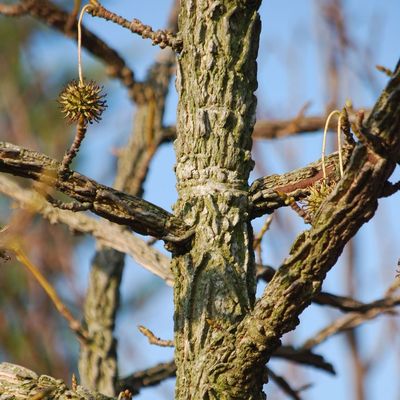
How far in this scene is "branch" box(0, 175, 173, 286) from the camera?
103 inches

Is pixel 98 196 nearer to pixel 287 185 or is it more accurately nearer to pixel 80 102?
pixel 80 102

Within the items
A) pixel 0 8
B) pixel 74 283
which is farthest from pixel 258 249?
pixel 74 283

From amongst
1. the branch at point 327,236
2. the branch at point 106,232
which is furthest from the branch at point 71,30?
the branch at point 327,236

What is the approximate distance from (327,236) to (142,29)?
827mm

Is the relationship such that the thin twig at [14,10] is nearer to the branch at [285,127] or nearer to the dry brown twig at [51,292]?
the branch at [285,127]

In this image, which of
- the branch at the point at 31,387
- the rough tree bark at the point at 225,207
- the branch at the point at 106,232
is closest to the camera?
the rough tree bark at the point at 225,207

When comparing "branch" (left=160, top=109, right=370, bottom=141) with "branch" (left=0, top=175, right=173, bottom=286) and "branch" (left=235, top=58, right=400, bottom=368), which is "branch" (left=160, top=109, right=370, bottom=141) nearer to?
"branch" (left=0, top=175, right=173, bottom=286)

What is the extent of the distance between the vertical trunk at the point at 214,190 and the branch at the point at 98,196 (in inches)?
3.5

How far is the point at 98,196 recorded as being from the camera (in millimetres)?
1753

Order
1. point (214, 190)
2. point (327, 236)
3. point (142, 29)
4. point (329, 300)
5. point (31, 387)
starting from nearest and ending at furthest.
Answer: point (327, 236) < point (31, 387) < point (214, 190) < point (142, 29) < point (329, 300)

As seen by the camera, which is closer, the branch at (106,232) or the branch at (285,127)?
the branch at (106,232)

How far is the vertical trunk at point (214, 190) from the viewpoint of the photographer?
1787 mm

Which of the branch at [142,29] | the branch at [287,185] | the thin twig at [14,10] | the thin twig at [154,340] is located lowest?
the thin twig at [154,340]

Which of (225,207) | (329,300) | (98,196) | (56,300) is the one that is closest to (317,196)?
(225,207)
